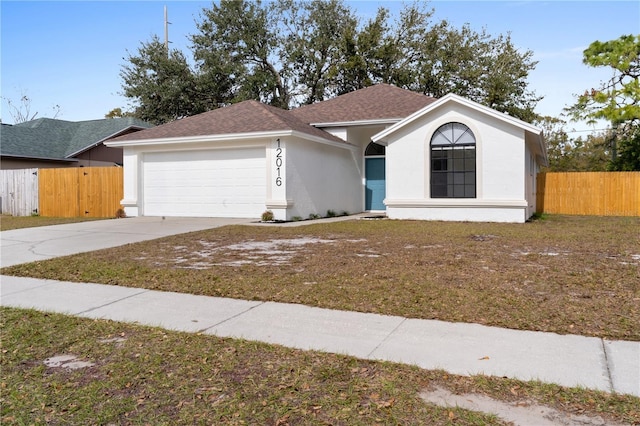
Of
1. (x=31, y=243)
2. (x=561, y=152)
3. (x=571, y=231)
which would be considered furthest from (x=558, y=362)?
(x=561, y=152)

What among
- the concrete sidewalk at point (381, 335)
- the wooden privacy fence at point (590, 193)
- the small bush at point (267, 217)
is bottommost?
the concrete sidewalk at point (381, 335)

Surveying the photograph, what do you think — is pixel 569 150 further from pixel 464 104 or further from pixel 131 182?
pixel 131 182

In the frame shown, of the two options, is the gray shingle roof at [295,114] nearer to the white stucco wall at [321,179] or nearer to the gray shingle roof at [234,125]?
the gray shingle roof at [234,125]

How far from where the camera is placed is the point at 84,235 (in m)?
Result: 12.5

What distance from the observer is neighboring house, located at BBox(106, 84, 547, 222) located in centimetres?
1570

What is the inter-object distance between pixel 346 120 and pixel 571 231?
32.8 ft

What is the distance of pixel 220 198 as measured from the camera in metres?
17.2

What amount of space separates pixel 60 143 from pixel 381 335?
28462 millimetres

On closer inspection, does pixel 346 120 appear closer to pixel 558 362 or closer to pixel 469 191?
pixel 469 191

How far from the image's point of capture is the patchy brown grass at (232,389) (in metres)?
3.03

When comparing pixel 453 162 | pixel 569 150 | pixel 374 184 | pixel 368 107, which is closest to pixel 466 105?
pixel 453 162

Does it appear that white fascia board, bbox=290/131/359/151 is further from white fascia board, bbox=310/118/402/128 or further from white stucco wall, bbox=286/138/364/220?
white fascia board, bbox=310/118/402/128

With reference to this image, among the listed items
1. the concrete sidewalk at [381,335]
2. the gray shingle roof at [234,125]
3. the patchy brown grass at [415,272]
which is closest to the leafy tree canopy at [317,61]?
the gray shingle roof at [234,125]

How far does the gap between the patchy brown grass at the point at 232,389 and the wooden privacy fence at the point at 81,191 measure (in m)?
15.8
